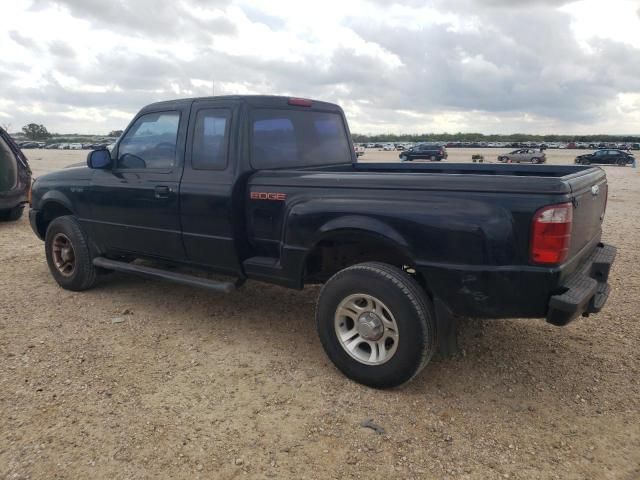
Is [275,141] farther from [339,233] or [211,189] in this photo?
[339,233]

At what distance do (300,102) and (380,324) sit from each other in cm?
229

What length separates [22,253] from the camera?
288 inches

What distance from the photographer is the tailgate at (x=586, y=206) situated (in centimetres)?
303

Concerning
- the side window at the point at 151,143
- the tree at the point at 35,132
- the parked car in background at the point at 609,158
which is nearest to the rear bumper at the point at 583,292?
the side window at the point at 151,143

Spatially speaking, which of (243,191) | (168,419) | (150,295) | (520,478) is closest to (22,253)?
(150,295)

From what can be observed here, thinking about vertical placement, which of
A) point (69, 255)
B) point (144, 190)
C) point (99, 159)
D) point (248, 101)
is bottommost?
point (69, 255)

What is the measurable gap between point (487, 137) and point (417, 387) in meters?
143

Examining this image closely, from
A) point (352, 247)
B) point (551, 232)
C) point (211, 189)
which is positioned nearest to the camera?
point (551, 232)

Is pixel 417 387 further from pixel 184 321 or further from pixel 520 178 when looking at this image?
pixel 184 321

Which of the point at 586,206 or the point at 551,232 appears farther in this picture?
the point at 586,206

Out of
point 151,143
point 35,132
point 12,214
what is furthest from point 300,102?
point 35,132

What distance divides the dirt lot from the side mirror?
4.62 feet

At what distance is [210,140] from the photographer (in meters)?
4.20

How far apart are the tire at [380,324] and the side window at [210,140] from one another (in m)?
1.48
